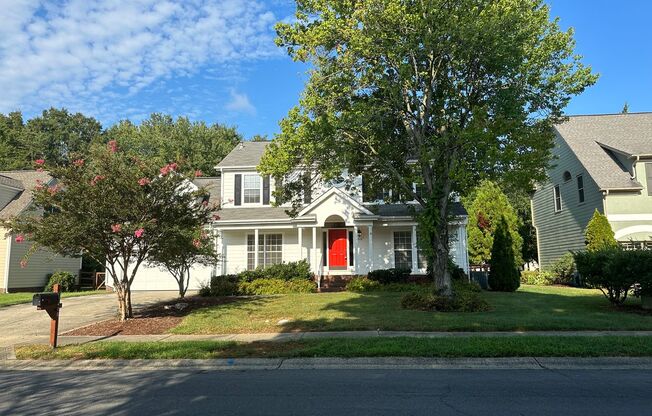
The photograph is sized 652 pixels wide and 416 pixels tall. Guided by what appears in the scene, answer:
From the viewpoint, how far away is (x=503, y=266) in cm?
2086

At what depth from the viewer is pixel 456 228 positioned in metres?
22.3

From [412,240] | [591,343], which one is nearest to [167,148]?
[412,240]

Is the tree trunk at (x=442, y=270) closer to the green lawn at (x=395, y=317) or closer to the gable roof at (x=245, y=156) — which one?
the green lawn at (x=395, y=317)

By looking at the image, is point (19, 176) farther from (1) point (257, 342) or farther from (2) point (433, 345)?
(2) point (433, 345)

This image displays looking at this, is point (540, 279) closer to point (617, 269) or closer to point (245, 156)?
point (617, 269)

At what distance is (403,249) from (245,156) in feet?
32.2

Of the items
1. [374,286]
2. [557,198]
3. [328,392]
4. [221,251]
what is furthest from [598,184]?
[328,392]

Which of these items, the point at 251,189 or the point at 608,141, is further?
the point at 608,141

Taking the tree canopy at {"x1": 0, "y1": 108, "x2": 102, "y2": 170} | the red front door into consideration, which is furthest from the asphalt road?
the tree canopy at {"x1": 0, "y1": 108, "x2": 102, "y2": 170}

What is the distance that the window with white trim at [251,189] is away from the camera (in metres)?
24.6

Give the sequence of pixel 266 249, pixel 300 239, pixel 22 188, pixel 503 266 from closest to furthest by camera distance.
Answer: pixel 503 266
pixel 300 239
pixel 266 249
pixel 22 188

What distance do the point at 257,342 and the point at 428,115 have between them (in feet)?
29.7

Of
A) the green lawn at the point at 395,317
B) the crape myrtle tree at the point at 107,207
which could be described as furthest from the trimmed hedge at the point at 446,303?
the crape myrtle tree at the point at 107,207

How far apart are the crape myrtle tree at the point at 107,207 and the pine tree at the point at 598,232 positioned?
60.9 feet
